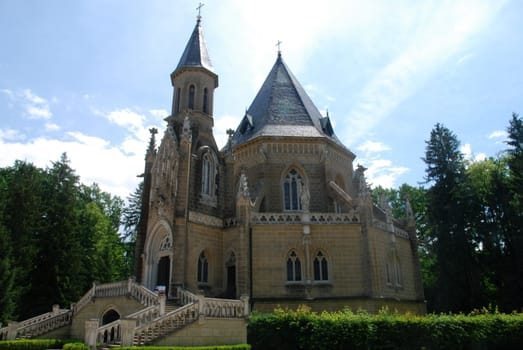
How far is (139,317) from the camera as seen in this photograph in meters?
15.5

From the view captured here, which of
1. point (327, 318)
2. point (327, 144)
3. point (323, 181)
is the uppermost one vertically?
point (327, 144)

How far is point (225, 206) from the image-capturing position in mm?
27312

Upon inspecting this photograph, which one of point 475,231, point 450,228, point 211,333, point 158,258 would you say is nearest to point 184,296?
point 211,333

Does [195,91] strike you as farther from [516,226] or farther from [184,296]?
[516,226]

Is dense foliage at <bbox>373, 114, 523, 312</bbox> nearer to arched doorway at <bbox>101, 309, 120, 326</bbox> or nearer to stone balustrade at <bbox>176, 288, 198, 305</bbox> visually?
stone balustrade at <bbox>176, 288, 198, 305</bbox>

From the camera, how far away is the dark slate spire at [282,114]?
30.7m

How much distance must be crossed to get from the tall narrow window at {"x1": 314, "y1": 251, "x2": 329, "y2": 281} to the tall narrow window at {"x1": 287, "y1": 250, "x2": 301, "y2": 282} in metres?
1.06

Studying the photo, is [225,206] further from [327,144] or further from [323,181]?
[327,144]

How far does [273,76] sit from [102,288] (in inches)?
891

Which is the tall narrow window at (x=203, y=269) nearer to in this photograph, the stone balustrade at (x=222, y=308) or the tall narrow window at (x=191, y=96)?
the stone balustrade at (x=222, y=308)

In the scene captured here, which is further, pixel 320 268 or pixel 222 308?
pixel 320 268

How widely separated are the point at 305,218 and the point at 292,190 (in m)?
4.66

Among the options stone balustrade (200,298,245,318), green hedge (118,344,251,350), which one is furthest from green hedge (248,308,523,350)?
green hedge (118,344,251,350)

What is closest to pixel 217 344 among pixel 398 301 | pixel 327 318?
pixel 327 318
